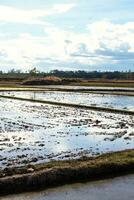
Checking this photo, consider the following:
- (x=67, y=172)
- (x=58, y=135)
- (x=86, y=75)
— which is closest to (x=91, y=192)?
(x=67, y=172)

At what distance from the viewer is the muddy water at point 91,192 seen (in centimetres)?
831

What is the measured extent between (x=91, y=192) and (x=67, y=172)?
891mm

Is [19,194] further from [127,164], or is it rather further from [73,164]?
[127,164]

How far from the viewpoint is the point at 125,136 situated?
51.9ft

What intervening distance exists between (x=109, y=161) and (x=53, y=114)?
13397 millimetres

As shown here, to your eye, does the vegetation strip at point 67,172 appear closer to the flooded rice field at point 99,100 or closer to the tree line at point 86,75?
the flooded rice field at point 99,100

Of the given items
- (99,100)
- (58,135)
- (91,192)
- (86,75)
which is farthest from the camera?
(86,75)

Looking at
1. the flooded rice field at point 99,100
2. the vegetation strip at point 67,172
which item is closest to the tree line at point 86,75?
the flooded rice field at point 99,100

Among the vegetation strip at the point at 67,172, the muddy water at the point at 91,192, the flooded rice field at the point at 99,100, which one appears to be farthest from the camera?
the flooded rice field at the point at 99,100

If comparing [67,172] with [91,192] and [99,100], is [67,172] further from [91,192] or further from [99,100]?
[99,100]

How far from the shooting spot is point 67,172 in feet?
30.8

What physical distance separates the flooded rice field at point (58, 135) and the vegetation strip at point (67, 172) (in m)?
1.28

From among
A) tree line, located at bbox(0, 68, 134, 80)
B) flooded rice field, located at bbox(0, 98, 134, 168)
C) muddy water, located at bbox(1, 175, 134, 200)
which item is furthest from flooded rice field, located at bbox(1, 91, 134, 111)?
tree line, located at bbox(0, 68, 134, 80)

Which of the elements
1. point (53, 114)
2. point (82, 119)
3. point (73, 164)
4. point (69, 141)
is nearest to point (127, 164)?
point (73, 164)
